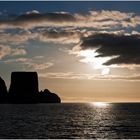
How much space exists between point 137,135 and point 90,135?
10.2m

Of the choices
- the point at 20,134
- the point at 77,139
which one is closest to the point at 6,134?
the point at 20,134

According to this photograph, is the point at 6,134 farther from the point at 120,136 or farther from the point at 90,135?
the point at 120,136

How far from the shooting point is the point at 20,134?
9106cm

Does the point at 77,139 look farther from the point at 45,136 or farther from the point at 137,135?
the point at 137,135

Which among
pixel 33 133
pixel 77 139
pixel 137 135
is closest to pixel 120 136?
pixel 137 135

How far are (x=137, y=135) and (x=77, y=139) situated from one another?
15568 mm

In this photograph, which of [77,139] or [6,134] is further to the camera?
[6,134]

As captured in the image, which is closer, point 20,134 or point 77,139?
point 77,139

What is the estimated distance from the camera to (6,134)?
91.1 metres

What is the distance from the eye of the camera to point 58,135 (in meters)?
90.4

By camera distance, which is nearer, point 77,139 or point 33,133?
point 77,139

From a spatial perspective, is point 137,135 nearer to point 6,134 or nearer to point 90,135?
point 90,135

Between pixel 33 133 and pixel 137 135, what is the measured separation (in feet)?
74.5

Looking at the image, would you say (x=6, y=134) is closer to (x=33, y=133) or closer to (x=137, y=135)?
(x=33, y=133)
